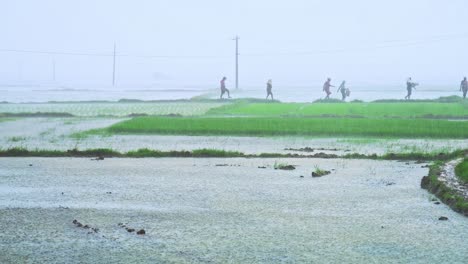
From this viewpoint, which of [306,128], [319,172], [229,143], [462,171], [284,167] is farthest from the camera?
[306,128]

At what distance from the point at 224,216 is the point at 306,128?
11891 millimetres

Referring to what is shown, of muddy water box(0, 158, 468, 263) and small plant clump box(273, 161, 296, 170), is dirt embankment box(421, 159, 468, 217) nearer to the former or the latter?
muddy water box(0, 158, 468, 263)

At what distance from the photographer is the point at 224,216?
6.58 meters

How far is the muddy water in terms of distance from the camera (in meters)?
5.18

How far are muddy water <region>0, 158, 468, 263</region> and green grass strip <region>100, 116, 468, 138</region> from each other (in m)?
6.87

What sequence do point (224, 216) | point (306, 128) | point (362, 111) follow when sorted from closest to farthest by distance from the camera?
point (224, 216)
point (306, 128)
point (362, 111)

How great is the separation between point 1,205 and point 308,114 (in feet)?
63.0

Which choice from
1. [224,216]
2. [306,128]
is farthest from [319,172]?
[306,128]

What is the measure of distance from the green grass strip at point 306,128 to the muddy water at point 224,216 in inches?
271

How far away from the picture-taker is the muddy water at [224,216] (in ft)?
17.0

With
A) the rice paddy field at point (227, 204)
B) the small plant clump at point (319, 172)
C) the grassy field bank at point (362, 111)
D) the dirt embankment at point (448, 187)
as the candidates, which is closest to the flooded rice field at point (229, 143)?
the rice paddy field at point (227, 204)

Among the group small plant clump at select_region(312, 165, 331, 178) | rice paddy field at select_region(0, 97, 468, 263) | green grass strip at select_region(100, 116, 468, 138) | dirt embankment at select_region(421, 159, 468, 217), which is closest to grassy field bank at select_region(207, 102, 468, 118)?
green grass strip at select_region(100, 116, 468, 138)

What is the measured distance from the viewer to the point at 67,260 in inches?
196

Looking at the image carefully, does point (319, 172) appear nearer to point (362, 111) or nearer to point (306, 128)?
point (306, 128)
